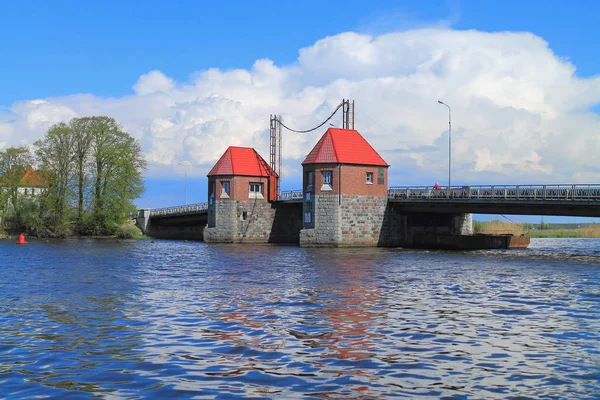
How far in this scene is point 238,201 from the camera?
77625 mm

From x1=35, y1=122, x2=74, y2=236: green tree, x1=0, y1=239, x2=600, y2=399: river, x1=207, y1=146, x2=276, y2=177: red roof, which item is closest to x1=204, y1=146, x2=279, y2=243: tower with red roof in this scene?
x1=207, y1=146, x2=276, y2=177: red roof

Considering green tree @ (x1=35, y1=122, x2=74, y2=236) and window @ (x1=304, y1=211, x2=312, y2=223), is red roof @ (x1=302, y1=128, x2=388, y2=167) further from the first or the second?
green tree @ (x1=35, y1=122, x2=74, y2=236)

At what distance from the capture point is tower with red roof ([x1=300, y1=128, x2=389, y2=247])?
208 ft

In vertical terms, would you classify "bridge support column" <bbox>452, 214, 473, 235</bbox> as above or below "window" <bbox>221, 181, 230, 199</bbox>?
below

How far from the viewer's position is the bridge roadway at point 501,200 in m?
51.1

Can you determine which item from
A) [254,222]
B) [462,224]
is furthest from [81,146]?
[462,224]

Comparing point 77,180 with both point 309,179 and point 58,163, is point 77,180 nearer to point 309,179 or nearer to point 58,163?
point 58,163

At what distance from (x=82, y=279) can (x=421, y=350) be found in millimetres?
21090

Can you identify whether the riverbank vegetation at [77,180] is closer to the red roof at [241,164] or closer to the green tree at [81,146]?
the green tree at [81,146]

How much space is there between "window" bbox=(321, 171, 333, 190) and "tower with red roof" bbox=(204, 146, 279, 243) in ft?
52.1

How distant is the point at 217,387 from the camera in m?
12.2

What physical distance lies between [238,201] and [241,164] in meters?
4.51

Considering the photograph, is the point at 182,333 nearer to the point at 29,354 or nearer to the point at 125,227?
the point at 29,354

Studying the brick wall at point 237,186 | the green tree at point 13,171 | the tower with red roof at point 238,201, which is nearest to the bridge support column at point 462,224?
the tower with red roof at point 238,201
